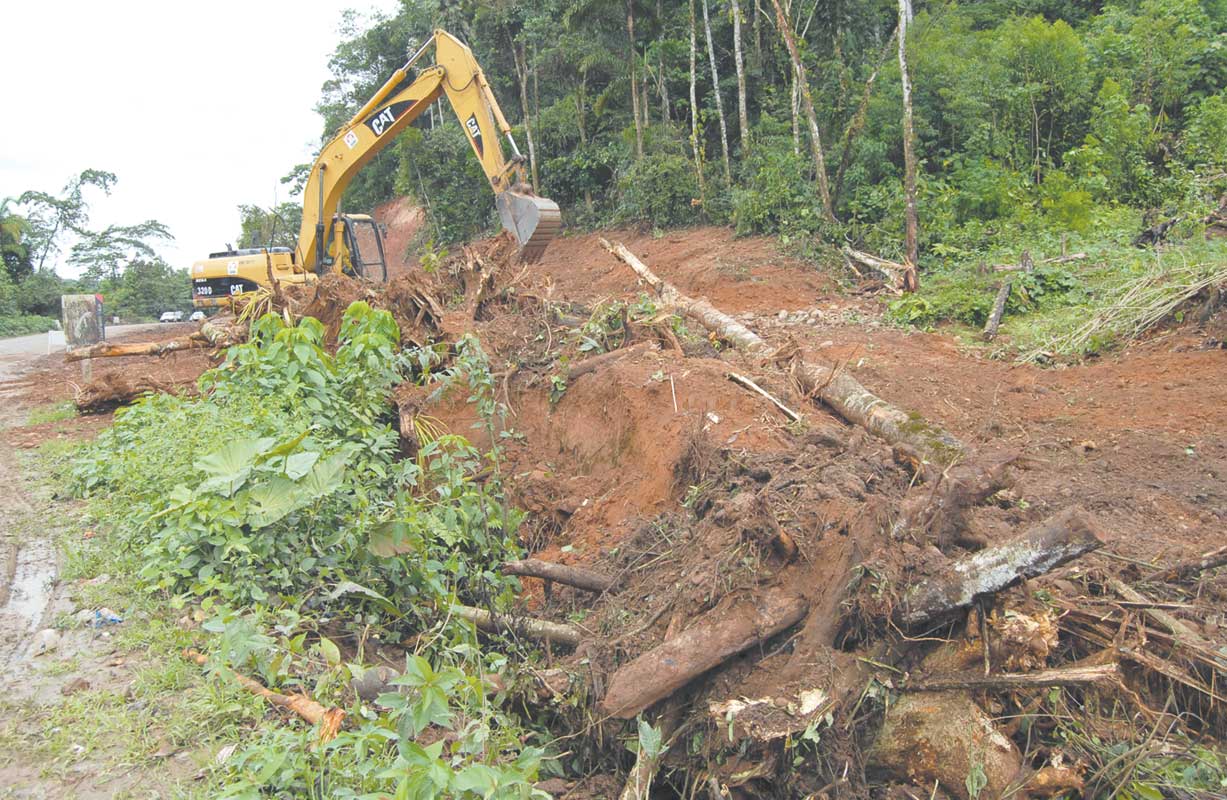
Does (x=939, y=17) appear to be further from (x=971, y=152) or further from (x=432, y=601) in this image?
(x=432, y=601)

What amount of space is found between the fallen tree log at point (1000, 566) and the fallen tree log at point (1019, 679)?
0.23 m

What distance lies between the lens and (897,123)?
16.1 m

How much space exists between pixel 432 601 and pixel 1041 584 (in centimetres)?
304

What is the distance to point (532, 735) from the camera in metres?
3.89

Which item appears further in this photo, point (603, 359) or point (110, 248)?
point (110, 248)

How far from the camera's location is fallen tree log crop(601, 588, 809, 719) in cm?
354

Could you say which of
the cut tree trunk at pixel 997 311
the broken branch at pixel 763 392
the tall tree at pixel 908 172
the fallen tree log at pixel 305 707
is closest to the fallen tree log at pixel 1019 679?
the fallen tree log at pixel 305 707

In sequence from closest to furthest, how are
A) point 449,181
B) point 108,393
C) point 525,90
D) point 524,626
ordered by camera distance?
point 524,626 → point 108,393 → point 525,90 → point 449,181

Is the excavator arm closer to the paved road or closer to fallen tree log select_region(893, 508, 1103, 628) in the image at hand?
the paved road

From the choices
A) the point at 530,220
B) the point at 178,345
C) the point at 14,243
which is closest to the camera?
the point at 530,220

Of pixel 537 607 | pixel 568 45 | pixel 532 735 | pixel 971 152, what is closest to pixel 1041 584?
pixel 532 735

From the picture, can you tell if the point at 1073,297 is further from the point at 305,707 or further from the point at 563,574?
the point at 305,707

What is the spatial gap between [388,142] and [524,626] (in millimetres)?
10879

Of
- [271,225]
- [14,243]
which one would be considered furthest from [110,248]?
[271,225]
